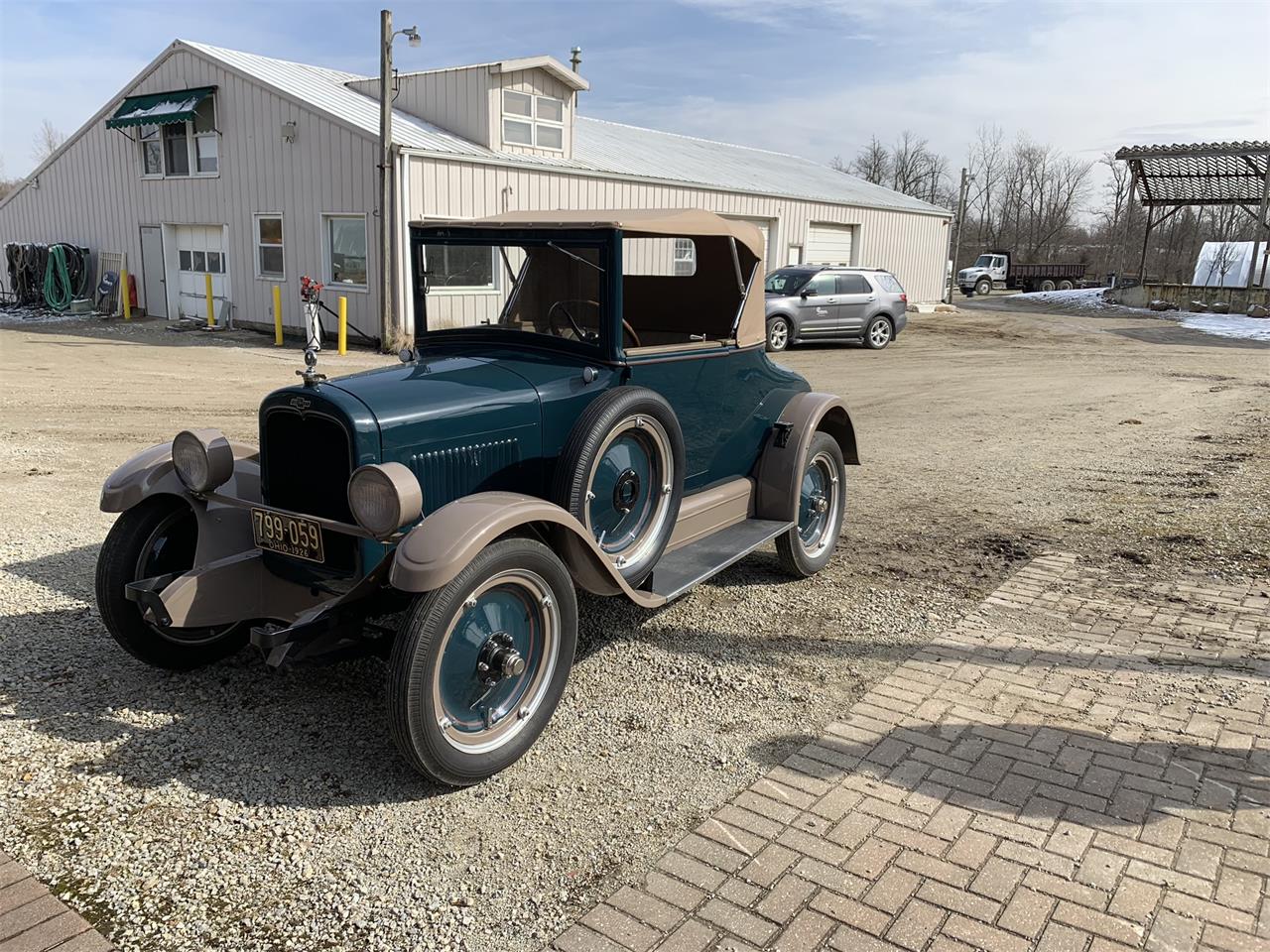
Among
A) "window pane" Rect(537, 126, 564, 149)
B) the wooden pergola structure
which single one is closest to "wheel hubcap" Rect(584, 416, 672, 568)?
"window pane" Rect(537, 126, 564, 149)

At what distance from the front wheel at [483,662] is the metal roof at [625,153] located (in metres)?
13.5

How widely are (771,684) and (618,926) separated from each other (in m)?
1.65

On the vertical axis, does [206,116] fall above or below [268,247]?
above

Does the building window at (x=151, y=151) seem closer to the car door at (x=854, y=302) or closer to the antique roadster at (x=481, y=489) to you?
the car door at (x=854, y=302)

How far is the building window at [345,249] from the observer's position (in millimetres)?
16219

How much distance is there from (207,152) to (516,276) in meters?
17.0

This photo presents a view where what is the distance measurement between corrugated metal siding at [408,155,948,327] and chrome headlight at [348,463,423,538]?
1484 millimetres

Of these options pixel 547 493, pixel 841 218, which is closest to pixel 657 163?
pixel 841 218

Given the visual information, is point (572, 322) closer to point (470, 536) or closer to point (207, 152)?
point (470, 536)

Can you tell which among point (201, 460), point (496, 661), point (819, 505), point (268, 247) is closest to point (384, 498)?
point (496, 661)

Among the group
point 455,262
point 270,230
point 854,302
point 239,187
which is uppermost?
point 239,187

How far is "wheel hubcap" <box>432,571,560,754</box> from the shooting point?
314cm

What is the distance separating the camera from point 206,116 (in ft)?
59.5

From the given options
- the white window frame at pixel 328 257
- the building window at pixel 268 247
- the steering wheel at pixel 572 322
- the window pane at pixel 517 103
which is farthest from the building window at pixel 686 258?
the building window at pixel 268 247
